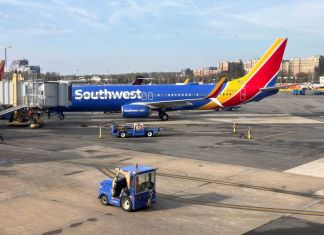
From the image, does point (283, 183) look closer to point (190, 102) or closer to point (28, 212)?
point (28, 212)

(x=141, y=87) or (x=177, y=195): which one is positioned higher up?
(x=141, y=87)

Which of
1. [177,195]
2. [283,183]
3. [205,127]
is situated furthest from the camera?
[205,127]

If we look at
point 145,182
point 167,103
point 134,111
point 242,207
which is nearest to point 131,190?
point 145,182

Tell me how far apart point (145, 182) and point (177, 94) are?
37.4 m

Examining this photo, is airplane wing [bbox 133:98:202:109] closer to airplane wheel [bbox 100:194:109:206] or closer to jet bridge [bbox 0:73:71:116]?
jet bridge [bbox 0:73:71:116]

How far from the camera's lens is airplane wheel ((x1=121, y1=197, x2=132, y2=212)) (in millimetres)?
16516

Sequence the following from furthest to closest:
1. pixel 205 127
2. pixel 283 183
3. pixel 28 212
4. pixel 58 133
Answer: pixel 205 127
pixel 58 133
pixel 283 183
pixel 28 212

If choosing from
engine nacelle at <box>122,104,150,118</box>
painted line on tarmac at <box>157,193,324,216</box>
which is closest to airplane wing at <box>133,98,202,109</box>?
engine nacelle at <box>122,104,150,118</box>

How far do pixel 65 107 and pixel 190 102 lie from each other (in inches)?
629

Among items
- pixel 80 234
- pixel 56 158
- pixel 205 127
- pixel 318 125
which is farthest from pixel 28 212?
pixel 318 125

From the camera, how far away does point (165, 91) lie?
53.8 metres

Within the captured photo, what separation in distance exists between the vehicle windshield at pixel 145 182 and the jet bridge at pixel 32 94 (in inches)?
1242

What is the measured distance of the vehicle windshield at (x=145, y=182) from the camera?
16.7 meters

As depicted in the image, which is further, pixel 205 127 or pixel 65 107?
pixel 65 107
